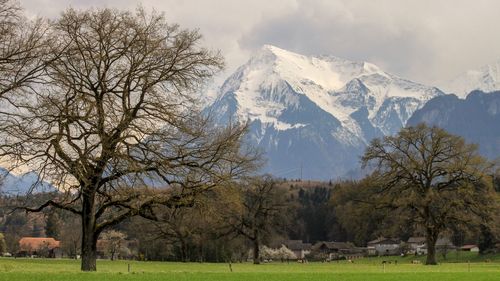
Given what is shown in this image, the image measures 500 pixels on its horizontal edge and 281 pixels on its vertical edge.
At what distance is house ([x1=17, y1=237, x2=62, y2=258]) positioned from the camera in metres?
162

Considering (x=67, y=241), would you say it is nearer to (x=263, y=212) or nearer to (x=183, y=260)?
(x=183, y=260)

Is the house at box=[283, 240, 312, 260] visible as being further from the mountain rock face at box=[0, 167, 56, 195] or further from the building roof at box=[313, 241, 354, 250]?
the mountain rock face at box=[0, 167, 56, 195]

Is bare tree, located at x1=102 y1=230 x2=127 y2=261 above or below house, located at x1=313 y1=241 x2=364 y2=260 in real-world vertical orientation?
above

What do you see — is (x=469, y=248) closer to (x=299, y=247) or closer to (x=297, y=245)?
(x=299, y=247)

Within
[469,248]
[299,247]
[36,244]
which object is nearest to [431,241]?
[469,248]

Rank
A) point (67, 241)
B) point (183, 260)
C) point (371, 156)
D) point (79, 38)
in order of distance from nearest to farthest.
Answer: point (79, 38) < point (371, 156) < point (183, 260) < point (67, 241)

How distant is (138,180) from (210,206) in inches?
170

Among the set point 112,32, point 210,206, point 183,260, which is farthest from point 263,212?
point 112,32

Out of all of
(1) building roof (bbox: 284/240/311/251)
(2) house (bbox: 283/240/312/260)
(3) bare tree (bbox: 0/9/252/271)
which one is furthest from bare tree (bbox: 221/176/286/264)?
(1) building roof (bbox: 284/240/311/251)

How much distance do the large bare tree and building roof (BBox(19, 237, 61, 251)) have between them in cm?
11918

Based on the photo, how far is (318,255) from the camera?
163 meters

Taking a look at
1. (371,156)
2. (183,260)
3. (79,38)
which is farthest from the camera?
(183,260)

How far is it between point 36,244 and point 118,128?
159929mm

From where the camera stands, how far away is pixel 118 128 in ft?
99.5
